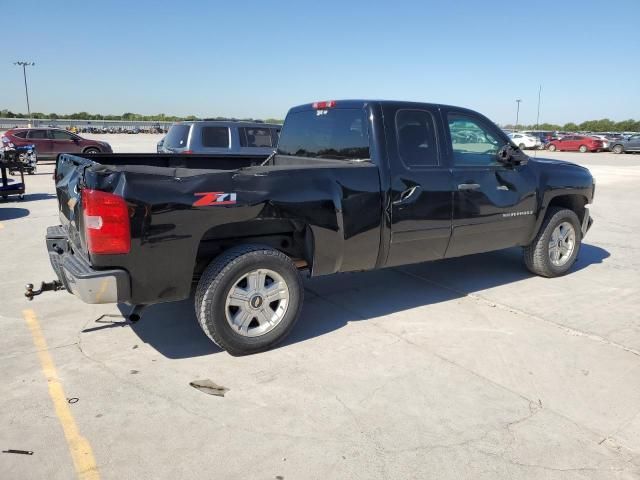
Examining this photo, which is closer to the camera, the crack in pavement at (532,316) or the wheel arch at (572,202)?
the crack in pavement at (532,316)

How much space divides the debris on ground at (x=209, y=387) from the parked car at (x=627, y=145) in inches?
1614

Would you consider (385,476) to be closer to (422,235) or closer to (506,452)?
(506,452)

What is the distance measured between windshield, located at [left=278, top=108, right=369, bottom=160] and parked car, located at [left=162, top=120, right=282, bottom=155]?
527 cm

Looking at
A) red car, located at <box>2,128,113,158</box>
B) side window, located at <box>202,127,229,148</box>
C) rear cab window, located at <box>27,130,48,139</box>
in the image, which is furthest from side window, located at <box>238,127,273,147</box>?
rear cab window, located at <box>27,130,48,139</box>

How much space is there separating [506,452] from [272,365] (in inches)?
66.8

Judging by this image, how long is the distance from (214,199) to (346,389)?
1.59m

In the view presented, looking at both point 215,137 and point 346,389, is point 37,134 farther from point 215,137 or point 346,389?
point 346,389

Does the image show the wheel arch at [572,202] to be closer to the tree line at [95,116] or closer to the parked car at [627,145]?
the parked car at [627,145]

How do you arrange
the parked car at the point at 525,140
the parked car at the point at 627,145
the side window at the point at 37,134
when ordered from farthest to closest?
1. the parked car at the point at 525,140
2. the parked car at the point at 627,145
3. the side window at the point at 37,134

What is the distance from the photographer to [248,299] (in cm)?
378

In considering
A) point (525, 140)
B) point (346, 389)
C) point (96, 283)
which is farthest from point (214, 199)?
point (525, 140)

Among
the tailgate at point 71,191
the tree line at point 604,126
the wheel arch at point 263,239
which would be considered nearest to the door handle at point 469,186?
the wheel arch at point 263,239

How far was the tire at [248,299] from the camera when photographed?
362 cm

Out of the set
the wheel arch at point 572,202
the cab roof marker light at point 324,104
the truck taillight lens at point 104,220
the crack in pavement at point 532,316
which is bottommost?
the crack in pavement at point 532,316
